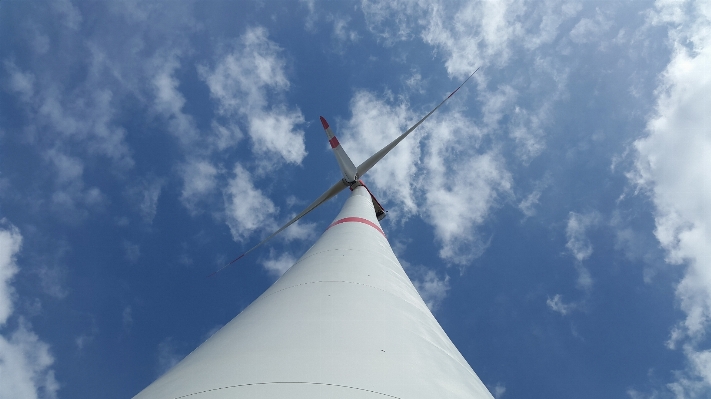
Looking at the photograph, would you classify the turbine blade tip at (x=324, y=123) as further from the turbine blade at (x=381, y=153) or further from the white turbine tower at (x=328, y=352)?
the white turbine tower at (x=328, y=352)

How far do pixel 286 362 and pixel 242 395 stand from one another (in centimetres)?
60

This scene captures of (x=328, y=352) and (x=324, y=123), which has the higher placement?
(x=324, y=123)

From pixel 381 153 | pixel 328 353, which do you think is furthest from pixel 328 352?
pixel 381 153

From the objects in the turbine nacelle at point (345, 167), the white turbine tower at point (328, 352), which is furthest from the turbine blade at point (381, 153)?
the white turbine tower at point (328, 352)

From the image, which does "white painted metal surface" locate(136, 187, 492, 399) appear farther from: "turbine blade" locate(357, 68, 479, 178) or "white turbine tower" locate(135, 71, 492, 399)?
"turbine blade" locate(357, 68, 479, 178)

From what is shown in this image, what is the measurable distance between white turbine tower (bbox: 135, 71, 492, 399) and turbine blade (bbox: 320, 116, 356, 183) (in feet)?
65.8

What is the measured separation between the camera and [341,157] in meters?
27.5

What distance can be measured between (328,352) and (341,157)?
79.8 feet

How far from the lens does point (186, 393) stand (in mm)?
3033

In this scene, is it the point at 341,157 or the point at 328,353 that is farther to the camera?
the point at 341,157

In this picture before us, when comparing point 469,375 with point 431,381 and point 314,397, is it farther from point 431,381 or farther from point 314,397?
point 314,397

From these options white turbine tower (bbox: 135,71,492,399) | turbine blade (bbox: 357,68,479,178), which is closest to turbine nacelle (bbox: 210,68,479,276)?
turbine blade (bbox: 357,68,479,178)

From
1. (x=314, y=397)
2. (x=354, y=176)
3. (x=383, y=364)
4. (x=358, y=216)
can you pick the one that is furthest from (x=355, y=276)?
(x=354, y=176)

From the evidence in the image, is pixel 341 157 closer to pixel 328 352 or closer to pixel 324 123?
pixel 324 123
